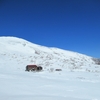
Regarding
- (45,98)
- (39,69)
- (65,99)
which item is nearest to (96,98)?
(65,99)

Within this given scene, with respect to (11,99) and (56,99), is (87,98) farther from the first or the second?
(11,99)

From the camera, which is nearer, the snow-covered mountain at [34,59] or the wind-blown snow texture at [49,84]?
the wind-blown snow texture at [49,84]

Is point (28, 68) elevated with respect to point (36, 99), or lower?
elevated

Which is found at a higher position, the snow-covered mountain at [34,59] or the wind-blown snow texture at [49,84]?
the snow-covered mountain at [34,59]

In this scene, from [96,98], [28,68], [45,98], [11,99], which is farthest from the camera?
[28,68]

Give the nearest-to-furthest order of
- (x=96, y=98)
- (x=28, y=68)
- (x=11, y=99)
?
→ (x=11, y=99) < (x=96, y=98) < (x=28, y=68)

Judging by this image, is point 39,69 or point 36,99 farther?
point 39,69

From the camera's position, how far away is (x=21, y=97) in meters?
4.42

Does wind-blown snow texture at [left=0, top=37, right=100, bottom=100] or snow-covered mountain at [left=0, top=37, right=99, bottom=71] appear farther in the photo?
snow-covered mountain at [left=0, top=37, right=99, bottom=71]

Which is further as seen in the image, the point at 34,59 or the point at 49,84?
the point at 34,59

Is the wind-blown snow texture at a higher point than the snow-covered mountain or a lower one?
lower

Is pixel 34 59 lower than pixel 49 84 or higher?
higher

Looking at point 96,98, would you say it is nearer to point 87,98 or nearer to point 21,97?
point 87,98

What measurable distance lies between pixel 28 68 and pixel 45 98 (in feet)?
36.7
